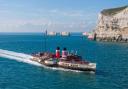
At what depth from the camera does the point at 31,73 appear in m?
66.6

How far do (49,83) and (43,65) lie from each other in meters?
19.2

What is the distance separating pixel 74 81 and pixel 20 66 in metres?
22.3

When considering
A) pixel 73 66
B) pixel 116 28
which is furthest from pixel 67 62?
pixel 116 28

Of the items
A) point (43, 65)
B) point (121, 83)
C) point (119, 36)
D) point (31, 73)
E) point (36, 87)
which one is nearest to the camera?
point (36, 87)

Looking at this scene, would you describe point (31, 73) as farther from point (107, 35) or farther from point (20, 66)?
point (107, 35)

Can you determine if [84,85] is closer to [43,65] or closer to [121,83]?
[121,83]

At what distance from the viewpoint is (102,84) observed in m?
55.5

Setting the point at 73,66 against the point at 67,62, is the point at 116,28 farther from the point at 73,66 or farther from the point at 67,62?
the point at 73,66

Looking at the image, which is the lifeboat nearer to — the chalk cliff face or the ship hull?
the ship hull

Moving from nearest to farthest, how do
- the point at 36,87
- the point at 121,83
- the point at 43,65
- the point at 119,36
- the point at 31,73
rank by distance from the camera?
the point at 36,87 < the point at 121,83 < the point at 31,73 < the point at 43,65 < the point at 119,36

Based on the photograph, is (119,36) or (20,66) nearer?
(20,66)

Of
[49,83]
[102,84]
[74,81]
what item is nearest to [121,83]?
[102,84]

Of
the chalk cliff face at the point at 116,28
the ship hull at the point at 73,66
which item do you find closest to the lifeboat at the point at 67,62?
the ship hull at the point at 73,66

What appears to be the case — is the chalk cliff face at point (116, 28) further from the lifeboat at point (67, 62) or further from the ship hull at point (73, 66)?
the ship hull at point (73, 66)
